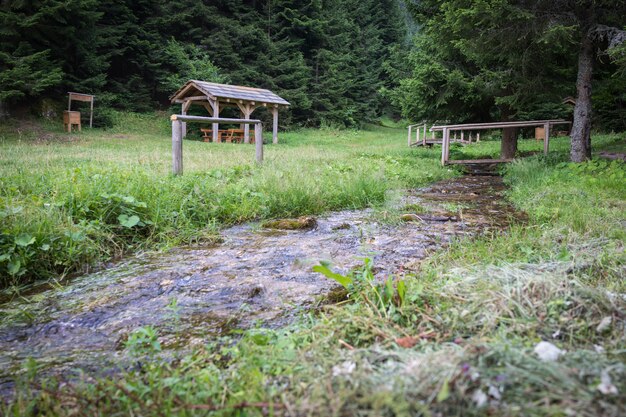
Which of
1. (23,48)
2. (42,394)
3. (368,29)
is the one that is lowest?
(42,394)

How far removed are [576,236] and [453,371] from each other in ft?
8.59

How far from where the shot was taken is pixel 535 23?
7.98 m

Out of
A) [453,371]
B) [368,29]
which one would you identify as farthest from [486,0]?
[368,29]

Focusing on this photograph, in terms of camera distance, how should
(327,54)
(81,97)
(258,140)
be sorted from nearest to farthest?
(258,140) < (81,97) < (327,54)

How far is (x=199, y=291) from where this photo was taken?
9.32ft

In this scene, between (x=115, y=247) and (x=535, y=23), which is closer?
(x=115, y=247)

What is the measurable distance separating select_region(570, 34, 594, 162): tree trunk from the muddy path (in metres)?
5.15

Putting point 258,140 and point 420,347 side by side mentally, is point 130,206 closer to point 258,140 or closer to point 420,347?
point 420,347

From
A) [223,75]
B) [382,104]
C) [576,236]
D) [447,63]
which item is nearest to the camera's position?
[576,236]

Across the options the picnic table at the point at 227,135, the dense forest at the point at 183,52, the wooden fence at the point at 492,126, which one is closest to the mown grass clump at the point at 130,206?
the wooden fence at the point at 492,126

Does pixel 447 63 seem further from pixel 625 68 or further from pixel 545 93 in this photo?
pixel 625 68

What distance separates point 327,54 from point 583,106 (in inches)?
1080

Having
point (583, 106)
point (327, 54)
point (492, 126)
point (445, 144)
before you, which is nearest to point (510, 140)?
point (492, 126)

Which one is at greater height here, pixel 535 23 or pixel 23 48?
pixel 23 48
